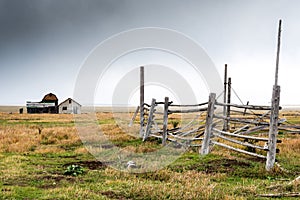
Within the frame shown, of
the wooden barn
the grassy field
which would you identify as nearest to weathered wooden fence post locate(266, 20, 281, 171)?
the grassy field

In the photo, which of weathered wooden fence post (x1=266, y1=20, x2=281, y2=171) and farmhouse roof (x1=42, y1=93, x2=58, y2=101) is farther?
farmhouse roof (x1=42, y1=93, x2=58, y2=101)

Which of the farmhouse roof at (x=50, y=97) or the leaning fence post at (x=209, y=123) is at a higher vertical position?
the farmhouse roof at (x=50, y=97)

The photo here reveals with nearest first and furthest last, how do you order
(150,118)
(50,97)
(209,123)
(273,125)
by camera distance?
(273,125), (209,123), (150,118), (50,97)

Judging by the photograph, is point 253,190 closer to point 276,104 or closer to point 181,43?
point 276,104

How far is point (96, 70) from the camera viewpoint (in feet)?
40.7

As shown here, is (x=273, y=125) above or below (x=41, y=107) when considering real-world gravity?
above

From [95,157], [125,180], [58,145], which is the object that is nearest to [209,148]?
[95,157]

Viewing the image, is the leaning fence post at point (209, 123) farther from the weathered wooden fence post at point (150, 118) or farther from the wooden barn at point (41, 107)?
the wooden barn at point (41, 107)

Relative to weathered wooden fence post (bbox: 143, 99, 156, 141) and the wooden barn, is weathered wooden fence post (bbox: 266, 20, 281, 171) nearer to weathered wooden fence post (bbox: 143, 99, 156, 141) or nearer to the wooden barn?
weathered wooden fence post (bbox: 143, 99, 156, 141)

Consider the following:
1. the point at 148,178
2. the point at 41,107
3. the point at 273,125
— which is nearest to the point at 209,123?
the point at 273,125

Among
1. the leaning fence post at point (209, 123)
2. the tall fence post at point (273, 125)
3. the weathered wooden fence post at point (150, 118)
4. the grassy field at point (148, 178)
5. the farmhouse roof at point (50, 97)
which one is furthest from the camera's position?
the farmhouse roof at point (50, 97)

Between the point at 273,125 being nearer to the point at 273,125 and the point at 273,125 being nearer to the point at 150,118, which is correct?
the point at 273,125

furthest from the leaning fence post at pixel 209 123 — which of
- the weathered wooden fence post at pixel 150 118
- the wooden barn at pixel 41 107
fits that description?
the wooden barn at pixel 41 107

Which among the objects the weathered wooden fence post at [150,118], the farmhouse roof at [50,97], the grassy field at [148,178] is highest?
the farmhouse roof at [50,97]
